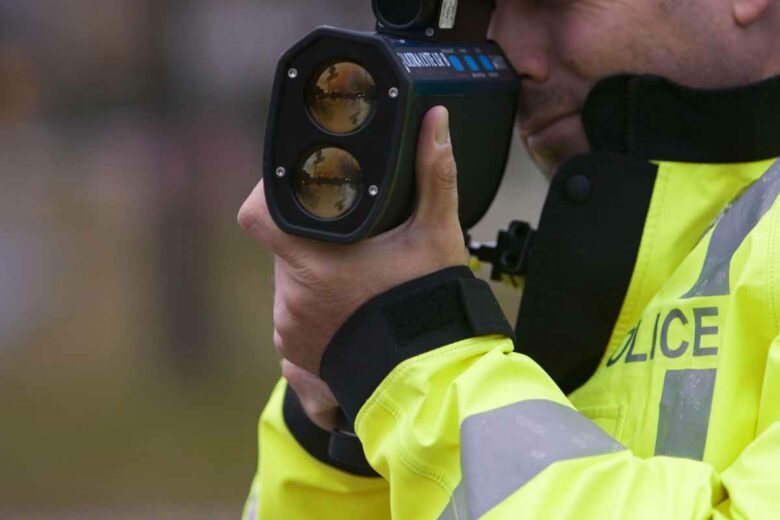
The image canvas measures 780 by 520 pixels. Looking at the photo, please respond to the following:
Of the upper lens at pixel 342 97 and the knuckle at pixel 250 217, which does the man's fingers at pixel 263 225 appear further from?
the upper lens at pixel 342 97

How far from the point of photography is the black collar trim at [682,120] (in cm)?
170

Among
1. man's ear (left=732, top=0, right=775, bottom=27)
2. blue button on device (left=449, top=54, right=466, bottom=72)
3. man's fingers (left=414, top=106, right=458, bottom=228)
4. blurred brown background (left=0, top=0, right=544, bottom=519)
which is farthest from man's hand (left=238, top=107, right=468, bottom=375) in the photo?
blurred brown background (left=0, top=0, right=544, bottom=519)

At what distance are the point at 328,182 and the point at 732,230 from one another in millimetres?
461

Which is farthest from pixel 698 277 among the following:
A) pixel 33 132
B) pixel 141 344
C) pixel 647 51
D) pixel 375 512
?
pixel 33 132

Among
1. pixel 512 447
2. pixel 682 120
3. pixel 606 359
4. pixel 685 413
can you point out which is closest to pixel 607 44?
pixel 682 120

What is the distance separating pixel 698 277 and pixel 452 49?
1.27ft

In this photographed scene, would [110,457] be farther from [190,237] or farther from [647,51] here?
[647,51]

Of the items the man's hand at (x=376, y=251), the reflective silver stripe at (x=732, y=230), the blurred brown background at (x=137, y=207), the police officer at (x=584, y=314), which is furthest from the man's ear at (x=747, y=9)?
the blurred brown background at (x=137, y=207)

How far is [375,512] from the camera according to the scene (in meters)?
1.91

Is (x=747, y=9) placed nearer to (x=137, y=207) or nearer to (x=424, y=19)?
(x=424, y=19)

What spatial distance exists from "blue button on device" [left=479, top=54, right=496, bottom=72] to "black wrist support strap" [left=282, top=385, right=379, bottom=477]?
0.51m

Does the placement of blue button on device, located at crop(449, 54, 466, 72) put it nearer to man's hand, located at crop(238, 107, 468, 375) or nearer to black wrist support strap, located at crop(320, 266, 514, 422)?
man's hand, located at crop(238, 107, 468, 375)

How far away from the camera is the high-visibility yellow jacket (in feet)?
4.42

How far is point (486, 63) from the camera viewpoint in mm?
1698
